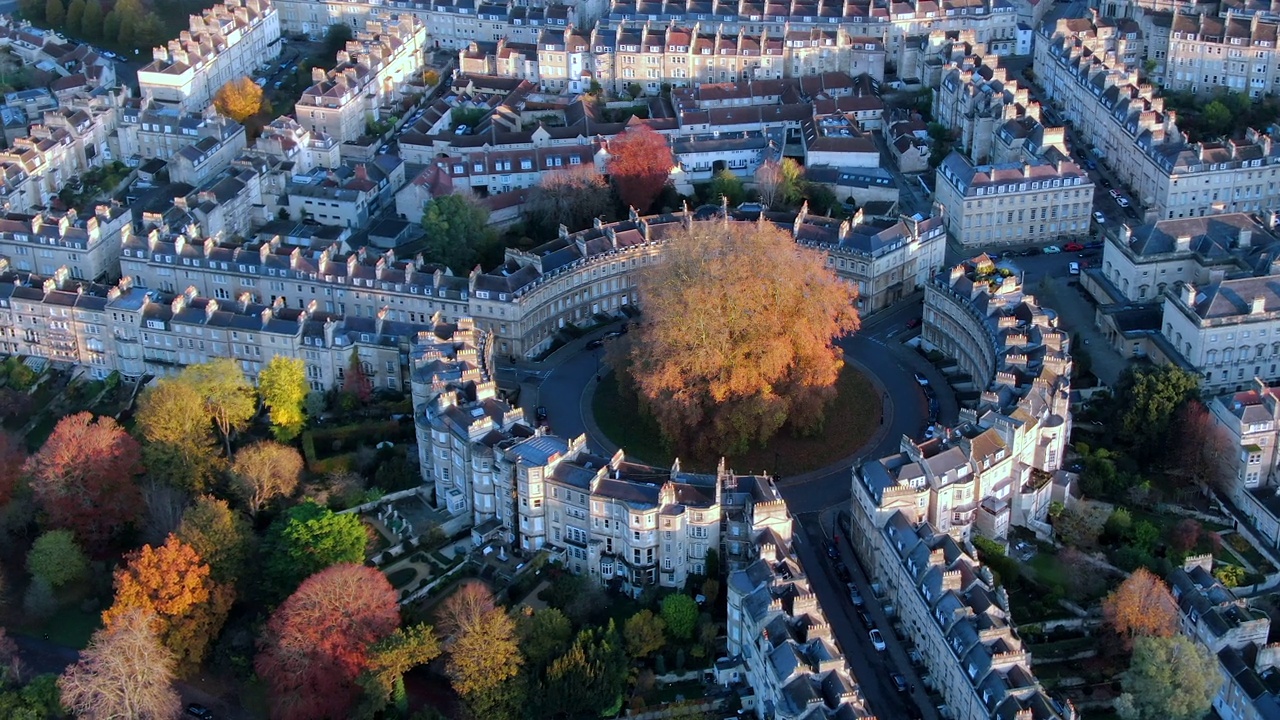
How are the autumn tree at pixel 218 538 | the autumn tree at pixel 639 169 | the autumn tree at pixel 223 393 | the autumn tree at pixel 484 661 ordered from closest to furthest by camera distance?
the autumn tree at pixel 484 661
the autumn tree at pixel 218 538
the autumn tree at pixel 223 393
the autumn tree at pixel 639 169

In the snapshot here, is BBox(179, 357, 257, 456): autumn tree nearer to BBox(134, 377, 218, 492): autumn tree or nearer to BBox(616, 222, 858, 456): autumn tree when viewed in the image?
BBox(134, 377, 218, 492): autumn tree

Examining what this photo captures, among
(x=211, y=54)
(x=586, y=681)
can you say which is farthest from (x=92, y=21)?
(x=586, y=681)

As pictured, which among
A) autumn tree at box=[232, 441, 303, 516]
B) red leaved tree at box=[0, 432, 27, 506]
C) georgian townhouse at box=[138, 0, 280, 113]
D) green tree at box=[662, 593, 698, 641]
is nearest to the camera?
green tree at box=[662, 593, 698, 641]

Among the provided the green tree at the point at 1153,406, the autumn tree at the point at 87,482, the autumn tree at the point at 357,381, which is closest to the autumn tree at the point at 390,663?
the autumn tree at the point at 87,482

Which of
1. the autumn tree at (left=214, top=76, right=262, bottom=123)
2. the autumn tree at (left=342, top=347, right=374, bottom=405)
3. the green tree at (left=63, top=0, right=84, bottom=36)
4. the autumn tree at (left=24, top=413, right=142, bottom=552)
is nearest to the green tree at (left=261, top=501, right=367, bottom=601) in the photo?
the autumn tree at (left=24, top=413, right=142, bottom=552)

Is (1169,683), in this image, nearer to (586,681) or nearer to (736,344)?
(586,681)

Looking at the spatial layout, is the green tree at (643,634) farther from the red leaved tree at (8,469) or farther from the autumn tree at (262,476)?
the red leaved tree at (8,469)
